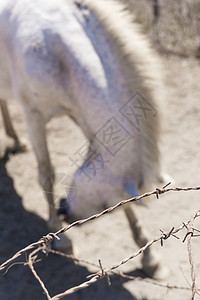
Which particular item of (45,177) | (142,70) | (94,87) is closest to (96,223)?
(45,177)

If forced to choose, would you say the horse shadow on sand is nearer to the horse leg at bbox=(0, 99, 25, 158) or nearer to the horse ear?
the horse ear

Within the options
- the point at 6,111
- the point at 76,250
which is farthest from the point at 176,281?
the point at 6,111

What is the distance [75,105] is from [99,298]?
1.09 m

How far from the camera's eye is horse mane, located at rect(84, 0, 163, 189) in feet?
7.23

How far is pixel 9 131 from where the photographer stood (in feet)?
12.8

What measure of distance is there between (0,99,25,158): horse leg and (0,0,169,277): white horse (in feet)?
3.43

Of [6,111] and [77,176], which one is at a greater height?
[6,111]

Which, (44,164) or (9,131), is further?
(9,131)

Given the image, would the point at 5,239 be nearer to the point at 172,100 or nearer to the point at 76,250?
the point at 76,250

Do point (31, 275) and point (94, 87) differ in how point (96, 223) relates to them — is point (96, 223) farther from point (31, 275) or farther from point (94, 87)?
point (94, 87)

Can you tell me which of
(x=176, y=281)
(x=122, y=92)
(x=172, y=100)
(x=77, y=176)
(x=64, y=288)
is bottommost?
(x=176, y=281)

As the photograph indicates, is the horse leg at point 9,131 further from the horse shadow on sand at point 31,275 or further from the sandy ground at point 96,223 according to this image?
the horse shadow on sand at point 31,275

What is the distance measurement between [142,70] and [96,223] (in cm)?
128

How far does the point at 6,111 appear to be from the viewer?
3.86 metres
